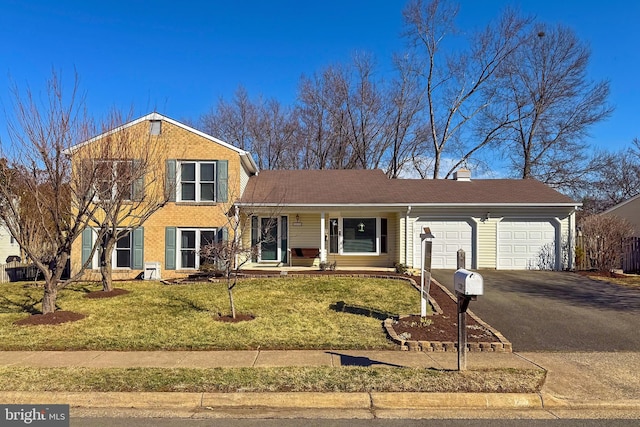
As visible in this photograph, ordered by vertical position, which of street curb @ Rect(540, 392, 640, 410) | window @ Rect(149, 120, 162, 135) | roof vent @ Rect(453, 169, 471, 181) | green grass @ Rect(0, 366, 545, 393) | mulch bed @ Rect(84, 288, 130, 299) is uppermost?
window @ Rect(149, 120, 162, 135)

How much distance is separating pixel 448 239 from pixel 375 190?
3679mm

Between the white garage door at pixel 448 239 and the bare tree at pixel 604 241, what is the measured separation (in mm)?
4575

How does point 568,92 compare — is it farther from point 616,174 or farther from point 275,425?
point 275,425

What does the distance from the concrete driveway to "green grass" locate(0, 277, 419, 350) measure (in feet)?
6.94

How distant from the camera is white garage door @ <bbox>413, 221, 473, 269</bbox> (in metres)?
17.0

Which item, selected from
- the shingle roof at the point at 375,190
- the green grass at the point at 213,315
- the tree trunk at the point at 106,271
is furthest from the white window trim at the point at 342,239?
the tree trunk at the point at 106,271

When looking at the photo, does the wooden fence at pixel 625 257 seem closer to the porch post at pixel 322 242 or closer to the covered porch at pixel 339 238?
the covered porch at pixel 339 238

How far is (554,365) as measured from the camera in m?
6.39

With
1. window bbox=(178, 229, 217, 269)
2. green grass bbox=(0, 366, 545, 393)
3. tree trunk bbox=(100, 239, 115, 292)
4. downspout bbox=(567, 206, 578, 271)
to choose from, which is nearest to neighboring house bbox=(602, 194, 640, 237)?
downspout bbox=(567, 206, 578, 271)

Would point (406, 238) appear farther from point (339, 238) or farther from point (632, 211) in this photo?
point (632, 211)

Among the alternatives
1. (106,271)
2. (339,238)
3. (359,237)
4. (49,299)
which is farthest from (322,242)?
(49,299)

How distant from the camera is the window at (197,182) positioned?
645 inches

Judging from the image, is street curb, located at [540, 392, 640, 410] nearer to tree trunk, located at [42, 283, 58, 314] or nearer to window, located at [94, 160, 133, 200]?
window, located at [94, 160, 133, 200]

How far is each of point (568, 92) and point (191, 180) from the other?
91.8ft
